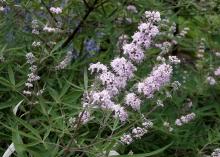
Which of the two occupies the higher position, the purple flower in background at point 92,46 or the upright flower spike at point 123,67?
the upright flower spike at point 123,67

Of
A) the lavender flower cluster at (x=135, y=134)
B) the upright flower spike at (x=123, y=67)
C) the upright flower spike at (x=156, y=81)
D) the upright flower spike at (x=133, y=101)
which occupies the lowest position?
the lavender flower cluster at (x=135, y=134)

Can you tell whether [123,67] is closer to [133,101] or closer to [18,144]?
[133,101]

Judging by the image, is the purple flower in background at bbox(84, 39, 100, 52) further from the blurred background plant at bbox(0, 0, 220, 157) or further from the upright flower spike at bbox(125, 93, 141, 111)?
the upright flower spike at bbox(125, 93, 141, 111)

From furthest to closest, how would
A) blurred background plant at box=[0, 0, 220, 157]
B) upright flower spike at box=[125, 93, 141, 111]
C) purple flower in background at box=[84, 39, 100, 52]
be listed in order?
purple flower in background at box=[84, 39, 100, 52]
blurred background plant at box=[0, 0, 220, 157]
upright flower spike at box=[125, 93, 141, 111]

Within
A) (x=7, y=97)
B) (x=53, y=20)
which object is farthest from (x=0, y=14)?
(x=7, y=97)

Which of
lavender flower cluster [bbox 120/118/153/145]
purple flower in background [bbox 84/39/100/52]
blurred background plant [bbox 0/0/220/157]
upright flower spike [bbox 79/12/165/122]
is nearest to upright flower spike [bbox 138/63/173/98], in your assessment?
upright flower spike [bbox 79/12/165/122]

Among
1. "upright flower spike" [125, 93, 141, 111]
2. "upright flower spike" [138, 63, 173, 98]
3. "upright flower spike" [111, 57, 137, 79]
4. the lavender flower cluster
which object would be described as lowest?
the lavender flower cluster

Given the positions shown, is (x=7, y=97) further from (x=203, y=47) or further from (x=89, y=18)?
(x=203, y=47)

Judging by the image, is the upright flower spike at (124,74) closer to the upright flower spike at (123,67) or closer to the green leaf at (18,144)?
the upright flower spike at (123,67)

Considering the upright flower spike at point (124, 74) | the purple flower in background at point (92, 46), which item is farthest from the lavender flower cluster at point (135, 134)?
the purple flower in background at point (92, 46)
